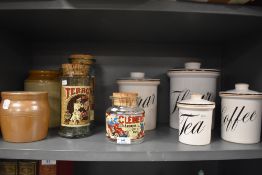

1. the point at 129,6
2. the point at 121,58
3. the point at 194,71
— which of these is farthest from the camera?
the point at 121,58

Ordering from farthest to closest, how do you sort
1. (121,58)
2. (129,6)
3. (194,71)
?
1. (121,58)
2. (194,71)
3. (129,6)

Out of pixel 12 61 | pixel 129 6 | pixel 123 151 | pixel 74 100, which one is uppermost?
pixel 129 6

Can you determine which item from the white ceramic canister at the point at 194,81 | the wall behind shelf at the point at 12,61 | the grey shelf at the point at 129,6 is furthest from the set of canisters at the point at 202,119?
the wall behind shelf at the point at 12,61

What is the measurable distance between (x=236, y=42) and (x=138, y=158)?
1.82ft

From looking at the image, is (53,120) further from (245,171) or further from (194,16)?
(245,171)

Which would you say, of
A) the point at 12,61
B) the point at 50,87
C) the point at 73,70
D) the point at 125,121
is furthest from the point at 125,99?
the point at 12,61

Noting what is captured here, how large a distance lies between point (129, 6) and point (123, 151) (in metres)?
0.33

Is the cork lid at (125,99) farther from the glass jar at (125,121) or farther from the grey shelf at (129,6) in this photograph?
the grey shelf at (129,6)

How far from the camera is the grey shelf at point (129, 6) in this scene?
19.2 inches

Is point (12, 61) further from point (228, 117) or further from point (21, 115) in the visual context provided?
point (228, 117)

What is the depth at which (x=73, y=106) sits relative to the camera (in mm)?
570

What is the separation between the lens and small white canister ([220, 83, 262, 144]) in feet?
1.77

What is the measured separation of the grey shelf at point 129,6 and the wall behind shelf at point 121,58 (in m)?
0.33

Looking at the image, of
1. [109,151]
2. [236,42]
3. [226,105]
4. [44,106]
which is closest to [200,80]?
[226,105]
